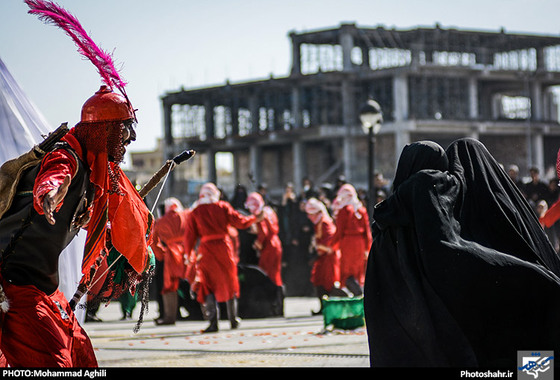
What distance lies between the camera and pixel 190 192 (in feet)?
174

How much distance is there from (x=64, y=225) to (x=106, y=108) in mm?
700

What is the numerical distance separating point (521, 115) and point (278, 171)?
1744cm

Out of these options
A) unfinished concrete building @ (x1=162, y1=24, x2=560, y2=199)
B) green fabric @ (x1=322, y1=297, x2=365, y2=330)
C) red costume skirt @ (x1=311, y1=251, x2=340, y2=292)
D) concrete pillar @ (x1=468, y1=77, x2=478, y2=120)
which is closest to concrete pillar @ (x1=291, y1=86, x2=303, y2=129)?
unfinished concrete building @ (x1=162, y1=24, x2=560, y2=199)

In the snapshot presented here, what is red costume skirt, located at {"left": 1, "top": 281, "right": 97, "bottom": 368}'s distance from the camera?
13.8 feet

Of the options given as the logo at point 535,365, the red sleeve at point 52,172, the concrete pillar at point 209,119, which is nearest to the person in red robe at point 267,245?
the logo at point 535,365

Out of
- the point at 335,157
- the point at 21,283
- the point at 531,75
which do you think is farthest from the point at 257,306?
the point at 531,75

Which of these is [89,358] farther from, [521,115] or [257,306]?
[521,115]

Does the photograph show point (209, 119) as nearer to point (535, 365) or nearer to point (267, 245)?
point (267, 245)

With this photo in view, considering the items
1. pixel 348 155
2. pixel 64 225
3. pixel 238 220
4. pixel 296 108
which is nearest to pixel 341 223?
pixel 238 220

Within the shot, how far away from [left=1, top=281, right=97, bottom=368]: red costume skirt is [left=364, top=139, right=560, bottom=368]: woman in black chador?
165 centimetres

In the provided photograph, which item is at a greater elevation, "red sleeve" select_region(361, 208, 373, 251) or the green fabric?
"red sleeve" select_region(361, 208, 373, 251)

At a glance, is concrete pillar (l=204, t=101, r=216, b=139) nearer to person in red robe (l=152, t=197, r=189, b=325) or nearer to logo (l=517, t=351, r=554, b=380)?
person in red robe (l=152, t=197, r=189, b=325)

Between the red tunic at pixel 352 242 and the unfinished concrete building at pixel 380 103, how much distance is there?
131 ft

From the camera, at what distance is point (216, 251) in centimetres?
1171
